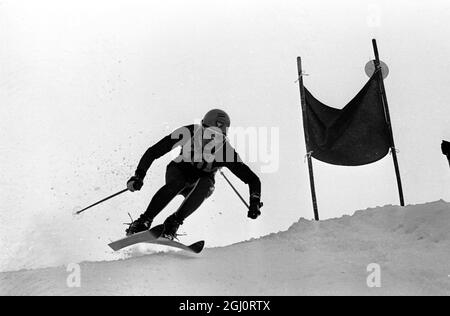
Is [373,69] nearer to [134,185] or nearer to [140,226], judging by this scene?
[134,185]

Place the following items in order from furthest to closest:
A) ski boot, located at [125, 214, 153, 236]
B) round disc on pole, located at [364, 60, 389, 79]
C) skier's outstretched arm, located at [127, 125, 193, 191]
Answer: round disc on pole, located at [364, 60, 389, 79] → skier's outstretched arm, located at [127, 125, 193, 191] → ski boot, located at [125, 214, 153, 236]

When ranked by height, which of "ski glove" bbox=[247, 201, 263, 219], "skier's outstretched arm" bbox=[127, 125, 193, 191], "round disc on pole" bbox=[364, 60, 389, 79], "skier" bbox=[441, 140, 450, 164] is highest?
"round disc on pole" bbox=[364, 60, 389, 79]

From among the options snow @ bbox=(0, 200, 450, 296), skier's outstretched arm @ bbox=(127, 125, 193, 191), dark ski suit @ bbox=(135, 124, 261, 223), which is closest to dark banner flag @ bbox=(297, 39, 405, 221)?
snow @ bbox=(0, 200, 450, 296)

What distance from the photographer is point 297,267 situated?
13.8ft

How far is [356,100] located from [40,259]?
6.30 metres

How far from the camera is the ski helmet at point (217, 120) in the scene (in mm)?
5566

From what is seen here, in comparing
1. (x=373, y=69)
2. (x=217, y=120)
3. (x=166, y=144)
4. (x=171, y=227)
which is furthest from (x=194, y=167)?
(x=373, y=69)

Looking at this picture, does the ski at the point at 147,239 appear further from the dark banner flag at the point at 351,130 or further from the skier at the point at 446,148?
the skier at the point at 446,148

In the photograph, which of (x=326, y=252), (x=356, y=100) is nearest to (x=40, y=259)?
(x=326, y=252)

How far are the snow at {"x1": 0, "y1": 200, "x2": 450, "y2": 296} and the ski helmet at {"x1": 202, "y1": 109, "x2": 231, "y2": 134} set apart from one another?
1675mm

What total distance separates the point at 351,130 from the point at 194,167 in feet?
11.9

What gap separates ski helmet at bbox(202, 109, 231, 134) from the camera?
5566mm

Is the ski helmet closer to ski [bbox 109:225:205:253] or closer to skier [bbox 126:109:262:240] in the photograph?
skier [bbox 126:109:262:240]

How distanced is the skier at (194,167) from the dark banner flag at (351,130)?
8.02ft
